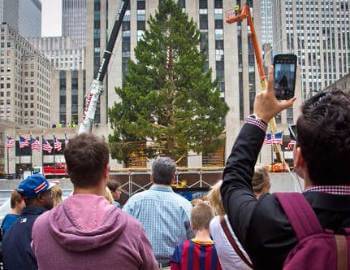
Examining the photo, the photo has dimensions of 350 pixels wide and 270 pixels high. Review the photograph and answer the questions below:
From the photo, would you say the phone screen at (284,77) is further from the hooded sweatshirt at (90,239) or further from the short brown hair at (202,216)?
the short brown hair at (202,216)

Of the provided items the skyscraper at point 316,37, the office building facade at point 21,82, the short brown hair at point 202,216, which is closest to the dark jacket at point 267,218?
the short brown hair at point 202,216

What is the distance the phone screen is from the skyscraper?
147 metres

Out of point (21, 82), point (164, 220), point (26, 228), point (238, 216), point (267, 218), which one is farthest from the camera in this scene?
point (21, 82)

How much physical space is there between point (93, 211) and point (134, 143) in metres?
37.8

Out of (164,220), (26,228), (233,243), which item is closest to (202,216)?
(164,220)

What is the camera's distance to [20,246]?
4457 mm

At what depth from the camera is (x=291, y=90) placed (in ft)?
9.09

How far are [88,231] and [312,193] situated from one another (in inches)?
53.1

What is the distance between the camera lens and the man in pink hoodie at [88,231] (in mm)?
2846

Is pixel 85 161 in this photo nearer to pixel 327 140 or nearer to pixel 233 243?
pixel 233 243

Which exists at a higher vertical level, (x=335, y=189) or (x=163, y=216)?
(x=335, y=189)

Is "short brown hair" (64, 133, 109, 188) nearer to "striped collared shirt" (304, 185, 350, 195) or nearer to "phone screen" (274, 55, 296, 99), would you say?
"phone screen" (274, 55, 296, 99)

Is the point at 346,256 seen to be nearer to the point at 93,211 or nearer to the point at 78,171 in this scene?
the point at 93,211

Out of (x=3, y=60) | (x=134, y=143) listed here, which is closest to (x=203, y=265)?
(x=134, y=143)
